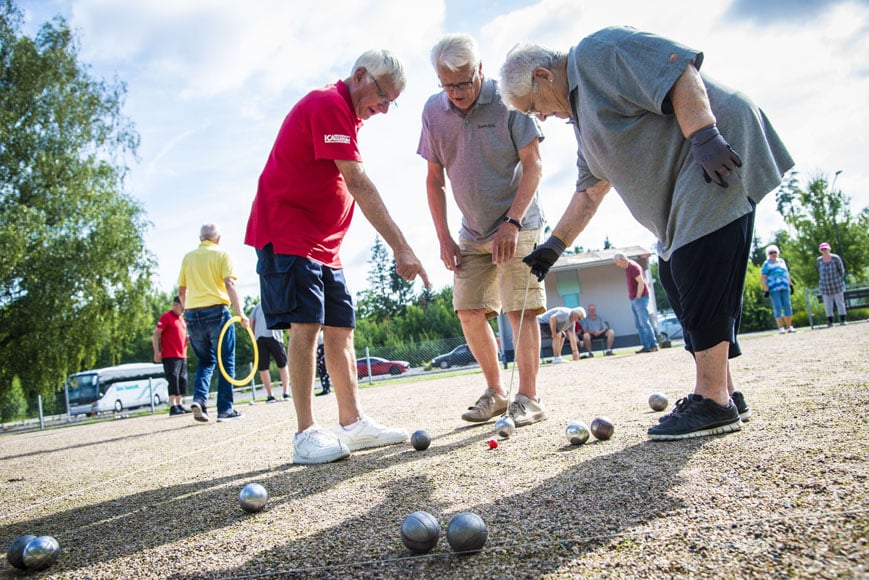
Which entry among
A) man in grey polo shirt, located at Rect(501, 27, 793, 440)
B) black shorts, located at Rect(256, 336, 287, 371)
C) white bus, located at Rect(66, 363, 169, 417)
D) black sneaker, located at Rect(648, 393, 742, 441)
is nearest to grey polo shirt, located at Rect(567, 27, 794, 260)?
man in grey polo shirt, located at Rect(501, 27, 793, 440)

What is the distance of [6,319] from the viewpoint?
19.7 meters

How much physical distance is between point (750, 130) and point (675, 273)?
0.68 meters

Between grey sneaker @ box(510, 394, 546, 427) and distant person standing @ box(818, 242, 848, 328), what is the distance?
1282cm

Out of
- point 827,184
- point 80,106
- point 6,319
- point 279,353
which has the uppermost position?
point 80,106

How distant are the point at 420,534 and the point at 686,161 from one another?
6.45 feet

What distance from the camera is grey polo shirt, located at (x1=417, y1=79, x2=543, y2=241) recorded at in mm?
4184

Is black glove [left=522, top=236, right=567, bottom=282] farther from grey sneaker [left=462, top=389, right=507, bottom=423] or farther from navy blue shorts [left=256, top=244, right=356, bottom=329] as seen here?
navy blue shorts [left=256, top=244, right=356, bottom=329]

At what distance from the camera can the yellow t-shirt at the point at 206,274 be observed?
23.5 ft

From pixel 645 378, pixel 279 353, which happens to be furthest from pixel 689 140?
pixel 279 353

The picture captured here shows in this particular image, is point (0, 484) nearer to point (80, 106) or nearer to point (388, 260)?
point (80, 106)

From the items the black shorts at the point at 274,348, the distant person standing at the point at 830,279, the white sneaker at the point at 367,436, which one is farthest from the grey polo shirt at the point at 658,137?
the distant person standing at the point at 830,279

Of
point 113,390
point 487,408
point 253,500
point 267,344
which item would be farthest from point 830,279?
point 113,390

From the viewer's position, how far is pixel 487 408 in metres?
4.12

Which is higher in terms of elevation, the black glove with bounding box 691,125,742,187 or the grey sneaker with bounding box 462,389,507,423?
the black glove with bounding box 691,125,742,187
